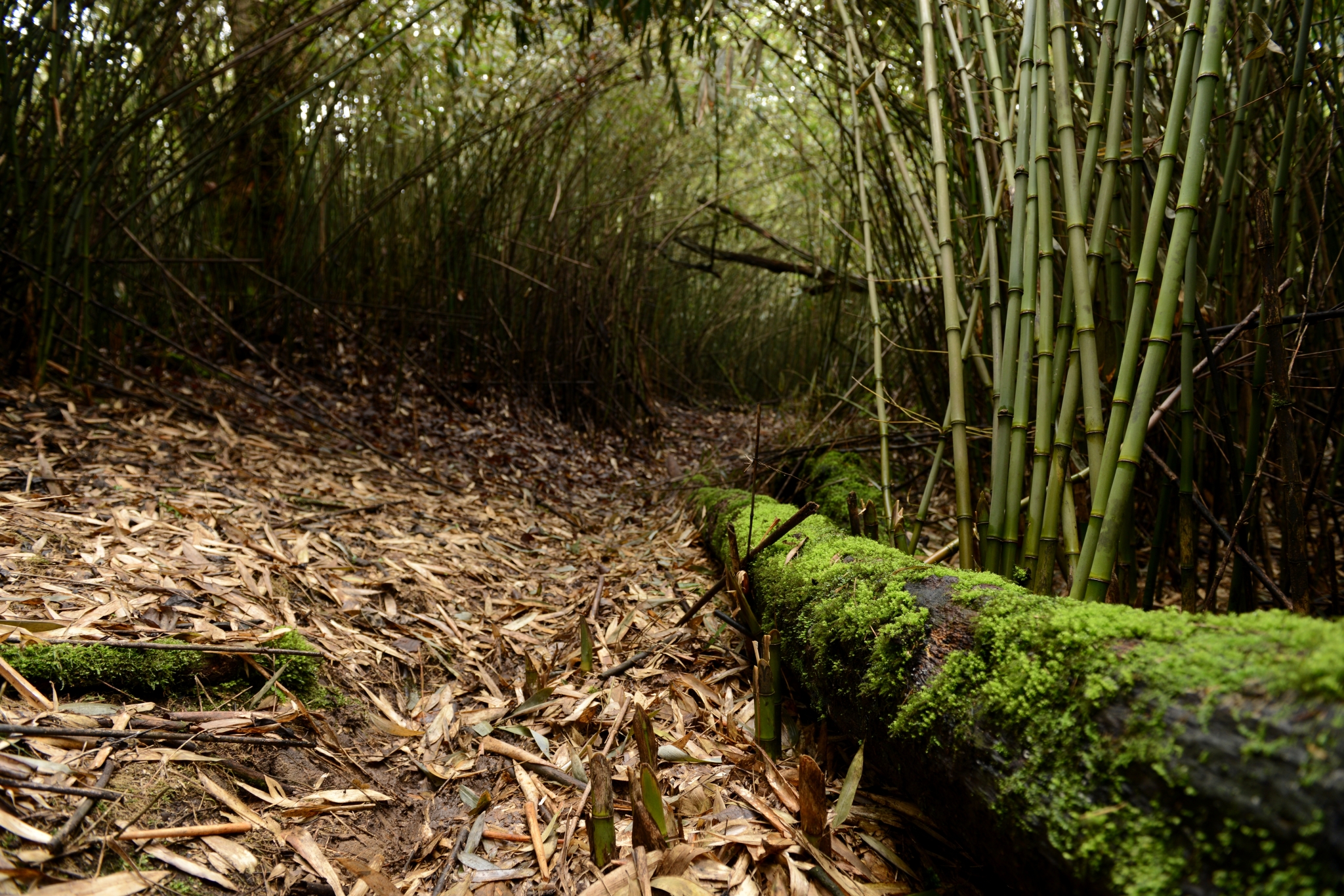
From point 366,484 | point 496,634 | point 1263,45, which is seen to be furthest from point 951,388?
point 366,484

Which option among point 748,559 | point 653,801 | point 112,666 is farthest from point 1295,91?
point 112,666

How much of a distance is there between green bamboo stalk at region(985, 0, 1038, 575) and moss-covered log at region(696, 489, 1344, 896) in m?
0.18

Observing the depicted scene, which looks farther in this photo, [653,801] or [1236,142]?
[1236,142]

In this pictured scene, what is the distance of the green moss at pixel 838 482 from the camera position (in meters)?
1.96

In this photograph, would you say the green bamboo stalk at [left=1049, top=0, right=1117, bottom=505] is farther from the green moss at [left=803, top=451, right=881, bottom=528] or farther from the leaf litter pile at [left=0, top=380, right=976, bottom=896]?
the green moss at [left=803, top=451, right=881, bottom=528]

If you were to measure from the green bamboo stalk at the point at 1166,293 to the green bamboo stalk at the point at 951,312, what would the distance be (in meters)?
0.29

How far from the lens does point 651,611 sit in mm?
1721

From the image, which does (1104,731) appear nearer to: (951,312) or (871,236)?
(951,312)

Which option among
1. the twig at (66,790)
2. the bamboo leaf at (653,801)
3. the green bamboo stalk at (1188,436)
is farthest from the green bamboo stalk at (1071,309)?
the twig at (66,790)

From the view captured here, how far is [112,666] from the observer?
0.98 metres

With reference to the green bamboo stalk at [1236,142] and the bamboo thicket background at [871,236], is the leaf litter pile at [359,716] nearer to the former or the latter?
the bamboo thicket background at [871,236]

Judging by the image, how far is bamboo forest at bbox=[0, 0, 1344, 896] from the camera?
0.68 metres

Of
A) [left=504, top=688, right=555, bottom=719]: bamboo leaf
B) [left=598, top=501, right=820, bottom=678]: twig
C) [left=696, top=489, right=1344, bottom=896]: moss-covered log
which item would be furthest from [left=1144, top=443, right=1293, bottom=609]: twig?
[left=504, top=688, right=555, bottom=719]: bamboo leaf

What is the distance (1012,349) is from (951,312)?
0.44ft
